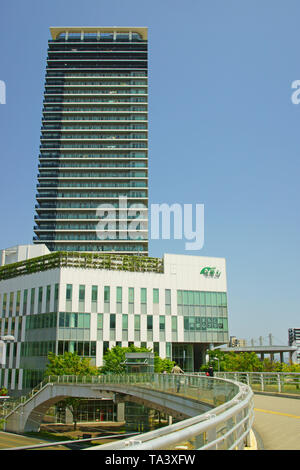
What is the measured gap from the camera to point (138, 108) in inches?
4813

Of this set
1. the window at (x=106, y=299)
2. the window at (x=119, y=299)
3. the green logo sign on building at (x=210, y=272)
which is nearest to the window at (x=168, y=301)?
the green logo sign on building at (x=210, y=272)

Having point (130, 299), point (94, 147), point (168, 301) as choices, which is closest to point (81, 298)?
point (130, 299)

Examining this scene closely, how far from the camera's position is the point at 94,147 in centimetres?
11862

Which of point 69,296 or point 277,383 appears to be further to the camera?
point 69,296

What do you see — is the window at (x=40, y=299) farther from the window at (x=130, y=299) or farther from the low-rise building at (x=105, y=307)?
the window at (x=130, y=299)

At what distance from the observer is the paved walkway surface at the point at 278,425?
29.6 ft

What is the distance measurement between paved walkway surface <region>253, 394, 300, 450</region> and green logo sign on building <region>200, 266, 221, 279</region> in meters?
55.2

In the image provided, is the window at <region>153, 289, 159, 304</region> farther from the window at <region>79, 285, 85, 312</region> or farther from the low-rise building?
the window at <region>79, 285, 85, 312</region>

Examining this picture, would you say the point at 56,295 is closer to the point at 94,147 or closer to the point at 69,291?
the point at 69,291

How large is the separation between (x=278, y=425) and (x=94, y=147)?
368 feet

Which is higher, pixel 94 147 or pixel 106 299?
pixel 94 147

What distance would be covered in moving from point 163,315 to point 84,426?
2105 centimetres

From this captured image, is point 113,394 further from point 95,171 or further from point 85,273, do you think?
point 95,171

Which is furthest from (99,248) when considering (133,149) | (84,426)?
(84,426)
